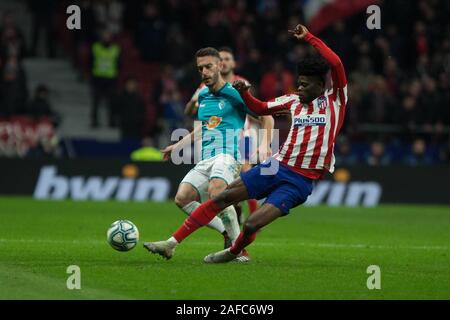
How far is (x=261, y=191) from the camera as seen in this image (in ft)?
35.6

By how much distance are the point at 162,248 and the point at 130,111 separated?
45.3 ft

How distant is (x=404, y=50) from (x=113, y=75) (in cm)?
739

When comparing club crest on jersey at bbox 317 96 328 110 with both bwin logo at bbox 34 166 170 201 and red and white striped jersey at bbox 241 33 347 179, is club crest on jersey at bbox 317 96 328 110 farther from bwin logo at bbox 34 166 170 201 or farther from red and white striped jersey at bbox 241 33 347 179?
bwin logo at bbox 34 166 170 201

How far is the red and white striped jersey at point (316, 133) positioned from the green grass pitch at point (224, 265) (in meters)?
1.13

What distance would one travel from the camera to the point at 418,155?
24.1 meters

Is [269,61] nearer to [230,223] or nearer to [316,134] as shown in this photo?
[230,223]

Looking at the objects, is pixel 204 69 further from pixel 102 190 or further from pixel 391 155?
pixel 391 155

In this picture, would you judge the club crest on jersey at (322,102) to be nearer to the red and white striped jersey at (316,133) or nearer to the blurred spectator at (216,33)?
the red and white striped jersey at (316,133)

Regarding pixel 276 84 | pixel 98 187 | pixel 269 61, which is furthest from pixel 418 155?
pixel 98 187

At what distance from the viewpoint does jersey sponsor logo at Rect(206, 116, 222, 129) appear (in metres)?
12.1

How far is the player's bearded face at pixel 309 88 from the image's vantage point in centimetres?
1076

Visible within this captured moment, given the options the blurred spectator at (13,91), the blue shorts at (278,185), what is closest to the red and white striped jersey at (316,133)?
the blue shorts at (278,185)

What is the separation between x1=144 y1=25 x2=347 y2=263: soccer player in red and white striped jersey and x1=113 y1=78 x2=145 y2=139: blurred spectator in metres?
13.7
